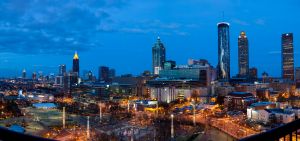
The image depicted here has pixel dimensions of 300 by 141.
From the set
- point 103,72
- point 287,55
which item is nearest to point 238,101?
point 287,55

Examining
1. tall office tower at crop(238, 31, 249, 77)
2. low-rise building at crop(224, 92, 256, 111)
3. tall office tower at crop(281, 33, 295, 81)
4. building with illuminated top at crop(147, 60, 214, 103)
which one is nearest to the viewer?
low-rise building at crop(224, 92, 256, 111)

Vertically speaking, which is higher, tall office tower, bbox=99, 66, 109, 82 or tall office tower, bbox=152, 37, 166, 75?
tall office tower, bbox=152, 37, 166, 75

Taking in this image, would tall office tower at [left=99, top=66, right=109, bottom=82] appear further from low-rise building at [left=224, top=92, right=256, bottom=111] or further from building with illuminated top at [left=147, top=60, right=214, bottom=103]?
low-rise building at [left=224, top=92, right=256, bottom=111]

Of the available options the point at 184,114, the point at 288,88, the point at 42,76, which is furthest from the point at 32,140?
the point at 42,76

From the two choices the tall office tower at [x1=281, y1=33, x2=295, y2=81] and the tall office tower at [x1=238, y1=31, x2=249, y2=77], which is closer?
the tall office tower at [x1=281, y1=33, x2=295, y2=81]

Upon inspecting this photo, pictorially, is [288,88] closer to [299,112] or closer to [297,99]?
[297,99]

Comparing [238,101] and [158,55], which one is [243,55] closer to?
[158,55]

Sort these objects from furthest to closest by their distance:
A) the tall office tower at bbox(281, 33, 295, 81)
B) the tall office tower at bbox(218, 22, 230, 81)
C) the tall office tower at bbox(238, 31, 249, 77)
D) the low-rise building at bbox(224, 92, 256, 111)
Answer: the tall office tower at bbox(238, 31, 249, 77), the tall office tower at bbox(218, 22, 230, 81), the tall office tower at bbox(281, 33, 295, 81), the low-rise building at bbox(224, 92, 256, 111)

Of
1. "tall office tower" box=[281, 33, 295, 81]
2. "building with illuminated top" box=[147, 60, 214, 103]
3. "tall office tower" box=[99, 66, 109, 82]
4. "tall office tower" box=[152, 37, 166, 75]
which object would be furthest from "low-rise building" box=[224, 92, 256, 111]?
"tall office tower" box=[99, 66, 109, 82]
